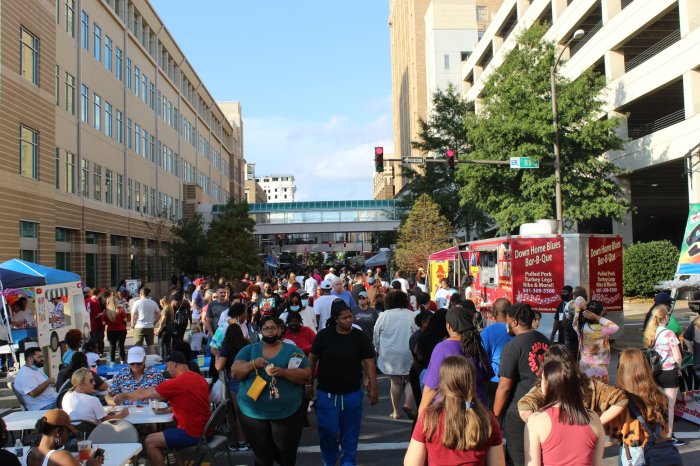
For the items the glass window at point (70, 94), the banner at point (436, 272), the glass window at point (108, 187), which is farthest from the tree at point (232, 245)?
the banner at point (436, 272)

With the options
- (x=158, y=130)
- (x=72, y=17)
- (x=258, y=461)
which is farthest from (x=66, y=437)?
(x=158, y=130)

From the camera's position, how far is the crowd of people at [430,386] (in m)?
3.51

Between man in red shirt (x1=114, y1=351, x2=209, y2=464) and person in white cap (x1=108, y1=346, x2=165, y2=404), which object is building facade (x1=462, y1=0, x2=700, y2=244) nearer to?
person in white cap (x1=108, y1=346, x2=165, y2=404)

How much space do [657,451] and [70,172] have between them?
28376mm

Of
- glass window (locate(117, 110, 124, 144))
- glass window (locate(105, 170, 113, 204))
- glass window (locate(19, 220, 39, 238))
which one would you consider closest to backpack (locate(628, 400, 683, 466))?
glass window (locate(19, 220, 39, 238))

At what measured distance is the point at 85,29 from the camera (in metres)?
30.5

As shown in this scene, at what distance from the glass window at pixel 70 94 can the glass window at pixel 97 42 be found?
3697 millimetres

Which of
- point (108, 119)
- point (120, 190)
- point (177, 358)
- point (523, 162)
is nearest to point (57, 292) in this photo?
point (177, 358)

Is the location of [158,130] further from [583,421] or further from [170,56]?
[583,421]

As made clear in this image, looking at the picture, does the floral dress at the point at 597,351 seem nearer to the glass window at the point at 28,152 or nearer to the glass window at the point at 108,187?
the glass window at the point at 28,152

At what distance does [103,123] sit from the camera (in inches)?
1305

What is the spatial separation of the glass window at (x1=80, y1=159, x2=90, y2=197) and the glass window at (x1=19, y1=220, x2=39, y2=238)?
732 cm

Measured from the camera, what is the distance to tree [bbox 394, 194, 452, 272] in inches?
1391

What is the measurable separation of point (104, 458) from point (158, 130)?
42076 millimetres
